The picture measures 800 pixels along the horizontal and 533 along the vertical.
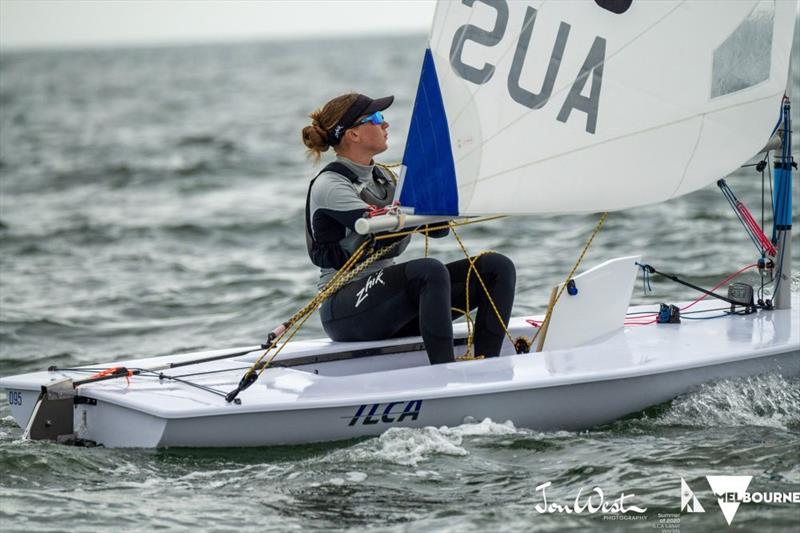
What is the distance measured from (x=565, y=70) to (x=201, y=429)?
1.89 metres

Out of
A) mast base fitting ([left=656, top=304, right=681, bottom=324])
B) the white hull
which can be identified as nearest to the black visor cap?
the white hull

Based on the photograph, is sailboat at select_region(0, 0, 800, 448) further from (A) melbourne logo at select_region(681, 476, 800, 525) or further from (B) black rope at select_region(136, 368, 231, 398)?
(A) melbourne logo at select_region(681, 476, 800, 525)

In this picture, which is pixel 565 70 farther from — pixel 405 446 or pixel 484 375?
pixel 405 446

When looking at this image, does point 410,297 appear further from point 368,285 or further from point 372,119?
point 372,119

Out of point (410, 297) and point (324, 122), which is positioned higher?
point (324, 122)

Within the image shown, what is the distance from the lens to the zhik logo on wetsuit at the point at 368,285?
4555 millimetres

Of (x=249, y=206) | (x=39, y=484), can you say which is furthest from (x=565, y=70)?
(x=249, y=206)

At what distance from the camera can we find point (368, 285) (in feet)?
15.0

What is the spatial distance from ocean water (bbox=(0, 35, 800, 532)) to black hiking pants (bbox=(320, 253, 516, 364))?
18.1 inches

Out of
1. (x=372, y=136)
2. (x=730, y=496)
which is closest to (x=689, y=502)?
(x=730, y=496)

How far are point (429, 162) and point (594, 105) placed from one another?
67 cm

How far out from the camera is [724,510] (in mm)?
3543

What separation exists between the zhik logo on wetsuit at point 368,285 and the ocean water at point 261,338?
2.20 feet

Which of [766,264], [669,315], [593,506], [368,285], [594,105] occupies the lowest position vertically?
[593,506]
